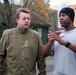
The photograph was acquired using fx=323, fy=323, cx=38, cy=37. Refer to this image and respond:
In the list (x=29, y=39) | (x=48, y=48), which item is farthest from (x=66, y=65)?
(x=29, y=39)

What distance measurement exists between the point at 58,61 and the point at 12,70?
31.8 inches

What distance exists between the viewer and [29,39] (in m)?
5.11

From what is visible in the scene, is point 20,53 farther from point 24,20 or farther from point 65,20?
point 65,20

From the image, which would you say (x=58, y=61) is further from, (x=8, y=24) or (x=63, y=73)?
(x=8, y=24)

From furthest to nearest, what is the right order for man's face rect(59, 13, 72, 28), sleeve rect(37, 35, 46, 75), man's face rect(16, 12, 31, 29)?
sleeve rect(37, 35, 46, 75)
man's face rect(16, 12, 31, 29)
man's face rect(59, 13, 72, 28)

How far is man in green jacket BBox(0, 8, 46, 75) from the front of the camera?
502 cm

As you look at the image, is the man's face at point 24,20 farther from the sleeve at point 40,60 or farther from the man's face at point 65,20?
the man's face at point 65,20

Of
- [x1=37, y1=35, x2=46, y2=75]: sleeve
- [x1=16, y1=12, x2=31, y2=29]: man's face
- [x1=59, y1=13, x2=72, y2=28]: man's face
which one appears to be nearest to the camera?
[x1=59, y1=13, x2=72, y2=28]: man's face

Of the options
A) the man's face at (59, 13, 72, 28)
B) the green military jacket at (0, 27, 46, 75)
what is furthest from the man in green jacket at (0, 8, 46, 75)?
the man's face at (59, 13, 72, 28)

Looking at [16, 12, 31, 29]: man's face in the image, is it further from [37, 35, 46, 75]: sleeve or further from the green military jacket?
[37, 35, 46, 75]: sleeve

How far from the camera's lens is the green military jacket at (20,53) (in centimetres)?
502

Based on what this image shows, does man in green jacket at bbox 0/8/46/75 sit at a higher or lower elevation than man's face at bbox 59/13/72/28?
lower

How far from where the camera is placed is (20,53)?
5.02 m

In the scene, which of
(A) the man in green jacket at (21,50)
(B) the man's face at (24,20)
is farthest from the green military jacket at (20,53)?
(B) the man's face at (24,20)
